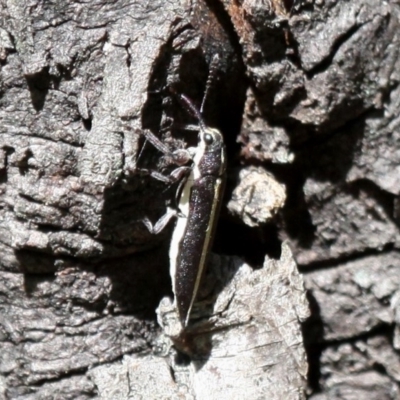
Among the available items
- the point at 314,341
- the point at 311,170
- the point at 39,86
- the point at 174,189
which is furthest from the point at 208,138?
the point at 314,341

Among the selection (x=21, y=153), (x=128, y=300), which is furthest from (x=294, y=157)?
(x=21, y=153)

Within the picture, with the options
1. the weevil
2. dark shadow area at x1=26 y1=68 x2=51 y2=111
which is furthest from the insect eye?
dark shadow area at x1=26 y1=68 x2=51 y2=111

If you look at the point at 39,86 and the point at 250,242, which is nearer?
the point at 39,86

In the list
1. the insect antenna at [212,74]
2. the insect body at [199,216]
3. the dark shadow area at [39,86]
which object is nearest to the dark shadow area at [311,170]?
the insect body at [199,216]

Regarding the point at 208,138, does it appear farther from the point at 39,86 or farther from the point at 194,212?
the point at 39,86

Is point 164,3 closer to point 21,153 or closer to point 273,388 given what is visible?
point 21,153

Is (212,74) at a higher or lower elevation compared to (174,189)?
higher

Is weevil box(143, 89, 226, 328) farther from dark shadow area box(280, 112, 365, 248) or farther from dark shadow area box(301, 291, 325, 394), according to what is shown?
dark shadow area box(301, 291, 325, 394)
